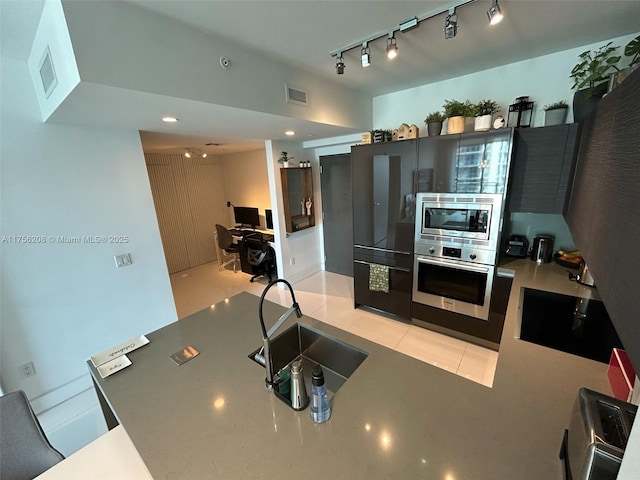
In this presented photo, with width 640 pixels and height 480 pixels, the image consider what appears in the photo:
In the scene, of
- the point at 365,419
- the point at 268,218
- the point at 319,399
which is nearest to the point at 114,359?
the point at 319,399

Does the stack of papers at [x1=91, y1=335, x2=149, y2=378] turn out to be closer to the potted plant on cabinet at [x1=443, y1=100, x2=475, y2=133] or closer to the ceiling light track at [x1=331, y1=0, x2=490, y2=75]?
the ceiling light track at [x1=331, y1=0, x2=490, y2=75]

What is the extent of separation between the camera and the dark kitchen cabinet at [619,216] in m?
0.55

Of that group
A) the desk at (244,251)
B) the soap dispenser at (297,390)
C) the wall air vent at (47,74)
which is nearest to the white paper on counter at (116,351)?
the soap dispenser at (297,390)

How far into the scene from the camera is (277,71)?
200 centimetres

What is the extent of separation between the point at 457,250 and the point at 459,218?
0.98 ft

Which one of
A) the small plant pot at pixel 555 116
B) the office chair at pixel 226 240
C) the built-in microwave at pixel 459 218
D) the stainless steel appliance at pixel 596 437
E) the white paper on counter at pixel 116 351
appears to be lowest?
the office chair at pixel 226 240

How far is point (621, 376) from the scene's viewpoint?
3.17 ft

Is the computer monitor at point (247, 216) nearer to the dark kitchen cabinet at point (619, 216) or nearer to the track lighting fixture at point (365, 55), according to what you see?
the track lighting fixture at point (365, 55)

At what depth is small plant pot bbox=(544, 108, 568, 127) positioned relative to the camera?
204cm

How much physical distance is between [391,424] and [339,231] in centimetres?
355

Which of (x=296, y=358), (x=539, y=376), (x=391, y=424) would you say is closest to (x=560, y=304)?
(x=539, y=376)

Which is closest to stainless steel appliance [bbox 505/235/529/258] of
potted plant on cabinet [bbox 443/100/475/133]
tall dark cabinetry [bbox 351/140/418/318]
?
tall dark cabinetry [bbox 351/140/418/318]

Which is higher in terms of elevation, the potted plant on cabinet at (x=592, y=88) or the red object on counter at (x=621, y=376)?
the potted plant on cabinet at (x=592, y=88)

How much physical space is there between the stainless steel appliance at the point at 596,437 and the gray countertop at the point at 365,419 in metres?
0.09
